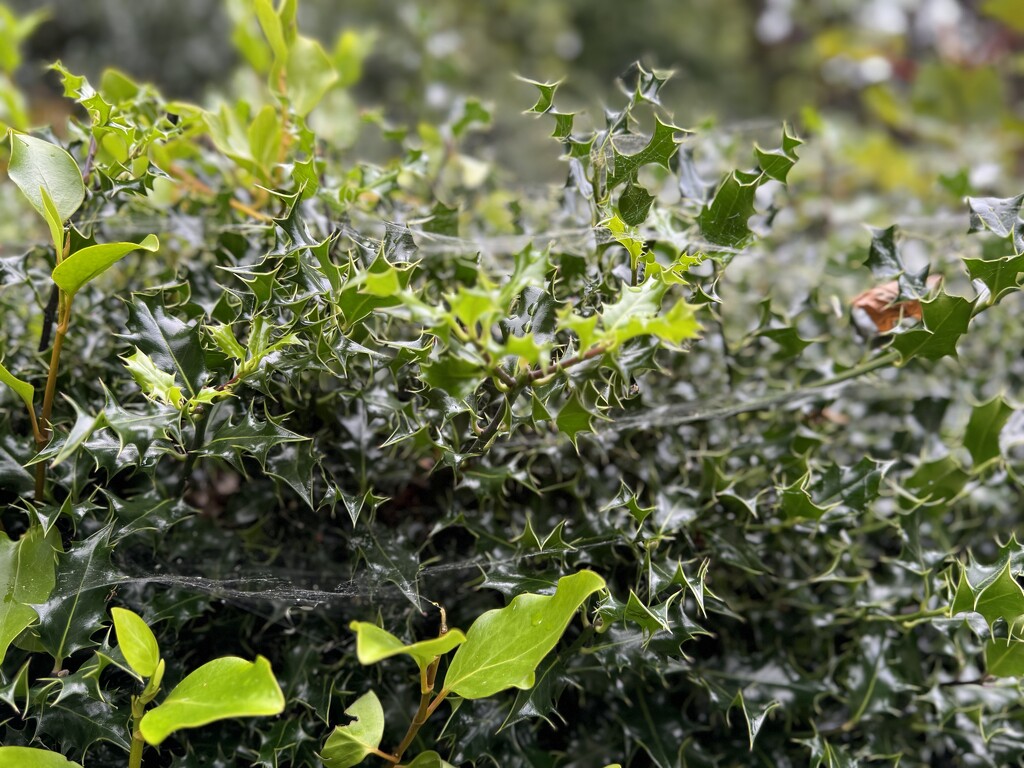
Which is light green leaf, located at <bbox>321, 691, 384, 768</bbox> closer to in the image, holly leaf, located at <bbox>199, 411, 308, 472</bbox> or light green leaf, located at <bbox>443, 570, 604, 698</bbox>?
light green leaf, located at <bbox>443, 570, 604, 698</bbox>

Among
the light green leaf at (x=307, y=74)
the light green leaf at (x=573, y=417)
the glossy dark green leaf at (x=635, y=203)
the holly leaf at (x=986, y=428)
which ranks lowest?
the holly leaf at (x=986, y=428)

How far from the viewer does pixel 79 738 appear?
0.47m

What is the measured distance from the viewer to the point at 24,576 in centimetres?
48

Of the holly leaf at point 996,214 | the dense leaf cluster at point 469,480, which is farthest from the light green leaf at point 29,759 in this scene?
the holly leaf at point 996,214

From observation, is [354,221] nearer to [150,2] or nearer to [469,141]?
[469,141]

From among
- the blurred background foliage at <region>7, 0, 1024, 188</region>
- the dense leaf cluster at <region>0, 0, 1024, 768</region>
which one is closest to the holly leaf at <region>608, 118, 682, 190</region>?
the dense leaf cluster at <region>0, 0, 1024, 768</region>

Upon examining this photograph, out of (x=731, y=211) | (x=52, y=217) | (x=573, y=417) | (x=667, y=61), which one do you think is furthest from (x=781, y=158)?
(x=667, y=61)

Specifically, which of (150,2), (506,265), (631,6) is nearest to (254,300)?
(506,265)

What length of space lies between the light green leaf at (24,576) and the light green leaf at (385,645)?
228mm

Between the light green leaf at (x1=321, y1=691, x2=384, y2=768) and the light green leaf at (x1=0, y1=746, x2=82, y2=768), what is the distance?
14 centimetres

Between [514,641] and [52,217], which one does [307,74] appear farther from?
[514,641]

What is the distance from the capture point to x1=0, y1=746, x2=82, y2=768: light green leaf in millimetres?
424

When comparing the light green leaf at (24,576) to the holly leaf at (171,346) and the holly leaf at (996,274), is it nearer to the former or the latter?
the holly leaf at (171,346)

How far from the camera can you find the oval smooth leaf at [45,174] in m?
0.49
